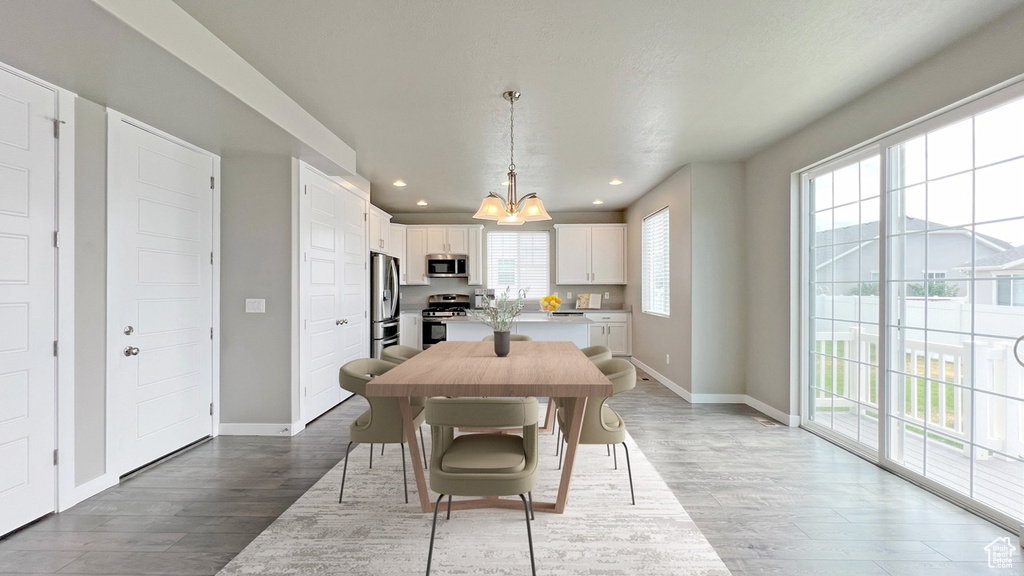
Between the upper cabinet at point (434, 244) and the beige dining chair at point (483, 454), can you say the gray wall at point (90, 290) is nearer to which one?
the beige dining chair at point (483, 454)

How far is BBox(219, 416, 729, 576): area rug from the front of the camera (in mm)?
1931

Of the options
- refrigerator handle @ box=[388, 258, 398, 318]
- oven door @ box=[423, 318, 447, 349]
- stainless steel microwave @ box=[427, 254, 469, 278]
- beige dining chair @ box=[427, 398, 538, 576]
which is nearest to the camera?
beige dining chair @ box=[427, 398, 538, 576]

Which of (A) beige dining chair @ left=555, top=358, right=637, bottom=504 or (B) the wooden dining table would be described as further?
(A) beige dining chair @ left=555, top=358, right=637, bottom=504

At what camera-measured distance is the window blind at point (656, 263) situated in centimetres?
569

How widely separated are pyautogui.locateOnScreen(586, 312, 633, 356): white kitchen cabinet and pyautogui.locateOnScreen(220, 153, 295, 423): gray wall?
4.82m

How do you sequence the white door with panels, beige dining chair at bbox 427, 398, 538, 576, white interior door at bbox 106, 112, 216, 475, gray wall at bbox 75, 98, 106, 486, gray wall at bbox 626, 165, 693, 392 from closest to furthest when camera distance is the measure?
beige dining chair at bbox 427, 398, 538, 576, gray wall at bbox 75, 98, 106, 486, white interior door at bbox 106, 112, 216, 475, the white door with panels, gray wall at bbox 626, 165, 693, 392

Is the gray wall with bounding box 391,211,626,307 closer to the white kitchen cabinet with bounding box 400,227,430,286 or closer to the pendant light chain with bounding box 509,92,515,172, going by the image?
the white kitchen cabinet with bounding box 400,227,430,286

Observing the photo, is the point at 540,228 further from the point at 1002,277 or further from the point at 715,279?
the point at 1002,277

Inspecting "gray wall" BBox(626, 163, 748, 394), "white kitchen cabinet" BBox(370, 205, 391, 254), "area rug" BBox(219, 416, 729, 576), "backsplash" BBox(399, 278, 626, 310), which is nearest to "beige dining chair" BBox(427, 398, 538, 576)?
"area rug" BBox(219, 416, 729, 576)

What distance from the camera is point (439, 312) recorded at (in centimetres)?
724

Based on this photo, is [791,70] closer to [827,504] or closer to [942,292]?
[942,292]

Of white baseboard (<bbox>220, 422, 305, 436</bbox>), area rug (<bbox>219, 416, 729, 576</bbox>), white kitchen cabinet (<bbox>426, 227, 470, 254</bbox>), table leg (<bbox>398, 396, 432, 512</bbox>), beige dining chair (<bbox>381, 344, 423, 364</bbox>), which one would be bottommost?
area rug (<bbox>219, 416, 729, 576</bbox>)

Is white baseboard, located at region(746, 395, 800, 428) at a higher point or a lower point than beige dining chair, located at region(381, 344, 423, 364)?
lower

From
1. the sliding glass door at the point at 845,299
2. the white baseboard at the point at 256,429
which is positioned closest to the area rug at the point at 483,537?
the white baseboard at the point at 256,429
